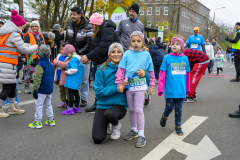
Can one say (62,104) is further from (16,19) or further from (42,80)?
(16,19)

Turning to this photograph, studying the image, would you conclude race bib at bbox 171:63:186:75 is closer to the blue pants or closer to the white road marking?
the blue pants

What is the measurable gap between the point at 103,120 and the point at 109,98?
34 cm

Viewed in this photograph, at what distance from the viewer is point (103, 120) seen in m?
4.15

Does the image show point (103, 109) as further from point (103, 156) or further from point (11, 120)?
point (11, 120)

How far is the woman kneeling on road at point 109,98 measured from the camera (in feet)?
13.4

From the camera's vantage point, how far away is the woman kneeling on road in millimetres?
4090

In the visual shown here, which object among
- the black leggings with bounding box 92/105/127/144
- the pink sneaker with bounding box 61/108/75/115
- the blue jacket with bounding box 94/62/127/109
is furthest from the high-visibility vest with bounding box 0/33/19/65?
the black leggings with bounding box 92/105/127/144

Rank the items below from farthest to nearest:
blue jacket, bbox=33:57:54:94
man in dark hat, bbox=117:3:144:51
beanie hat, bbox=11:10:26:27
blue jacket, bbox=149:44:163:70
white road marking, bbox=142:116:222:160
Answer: blue jacket, bbox=149:44:163:70, man in dark hat, bbox=117:3:144:51, beanie hat, bbox=11:10:26:27, blue jacket, bbox=33:57:54:94, white road marking, bbox=142:116:222:160

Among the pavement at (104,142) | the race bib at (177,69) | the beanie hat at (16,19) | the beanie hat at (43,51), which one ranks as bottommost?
the pavement at (104,142)

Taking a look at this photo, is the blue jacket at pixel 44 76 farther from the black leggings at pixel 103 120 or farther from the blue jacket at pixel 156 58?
the blue jacket at pixel 156 58

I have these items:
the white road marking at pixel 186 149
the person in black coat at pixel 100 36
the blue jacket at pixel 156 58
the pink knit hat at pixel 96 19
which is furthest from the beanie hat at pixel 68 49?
the blue jacket at pixel 156 58

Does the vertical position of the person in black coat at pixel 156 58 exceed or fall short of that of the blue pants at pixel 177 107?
it exceeds it

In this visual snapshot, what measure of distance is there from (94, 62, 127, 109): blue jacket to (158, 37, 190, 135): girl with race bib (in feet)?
2.32

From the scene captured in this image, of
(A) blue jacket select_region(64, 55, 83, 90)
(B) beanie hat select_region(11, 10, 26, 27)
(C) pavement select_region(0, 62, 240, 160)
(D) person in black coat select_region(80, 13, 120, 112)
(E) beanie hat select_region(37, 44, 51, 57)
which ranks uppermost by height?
(B) beanie hat select_region(11, 10, 26, 27)
